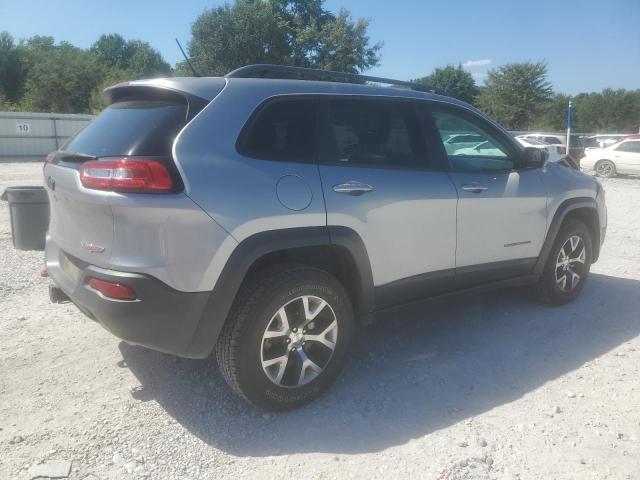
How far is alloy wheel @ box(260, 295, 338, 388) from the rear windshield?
1.07m

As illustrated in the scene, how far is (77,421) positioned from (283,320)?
1.24m

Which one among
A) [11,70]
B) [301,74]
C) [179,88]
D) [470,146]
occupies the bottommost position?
[470,146]

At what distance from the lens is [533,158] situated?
4203 millimetres

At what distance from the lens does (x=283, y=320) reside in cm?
290

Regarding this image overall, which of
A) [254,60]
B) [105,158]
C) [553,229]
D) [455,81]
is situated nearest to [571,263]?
[553,229]

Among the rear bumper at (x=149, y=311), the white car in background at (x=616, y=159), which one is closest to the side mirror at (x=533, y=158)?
the rear bumper at (x=149, y=311)

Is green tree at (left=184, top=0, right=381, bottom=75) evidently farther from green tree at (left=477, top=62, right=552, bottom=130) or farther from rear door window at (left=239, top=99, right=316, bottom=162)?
rear door window at (left=239, top=99, right=316, bottom=162)

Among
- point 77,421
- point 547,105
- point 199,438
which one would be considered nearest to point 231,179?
point 199,438

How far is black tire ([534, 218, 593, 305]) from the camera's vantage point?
4539 mm

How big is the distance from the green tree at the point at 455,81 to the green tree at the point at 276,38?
738 inches

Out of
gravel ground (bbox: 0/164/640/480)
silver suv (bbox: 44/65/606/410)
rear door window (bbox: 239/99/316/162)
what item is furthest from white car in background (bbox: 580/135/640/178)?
rear door window (bbox: 239/99/316/162)

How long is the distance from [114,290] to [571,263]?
3882 millimetres

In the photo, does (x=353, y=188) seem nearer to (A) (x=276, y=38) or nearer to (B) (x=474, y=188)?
(B) (x=474, y=188)

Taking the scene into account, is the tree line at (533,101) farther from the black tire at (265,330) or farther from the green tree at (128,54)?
the black tire at (265,330)
